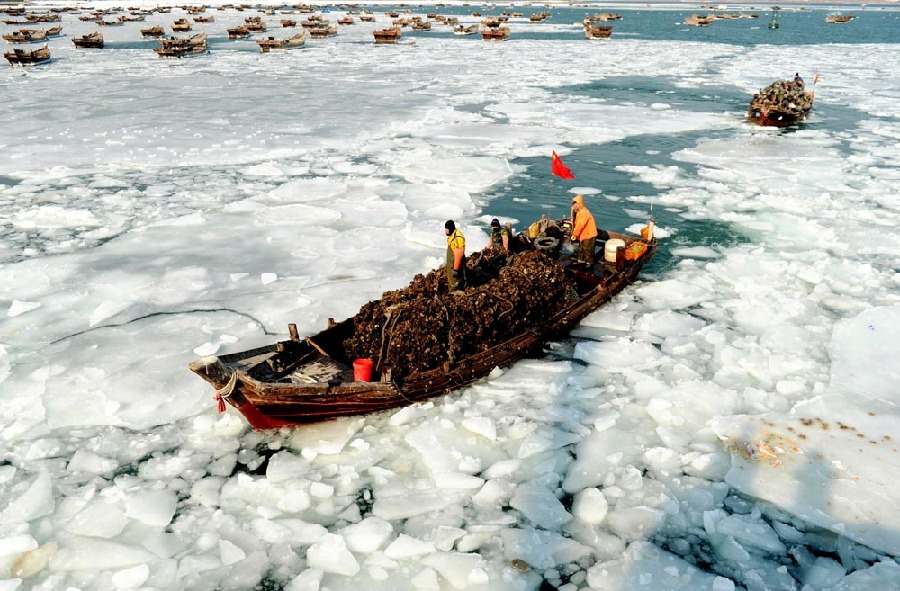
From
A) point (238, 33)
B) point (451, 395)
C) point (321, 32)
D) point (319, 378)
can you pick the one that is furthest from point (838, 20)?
point (319, 378)

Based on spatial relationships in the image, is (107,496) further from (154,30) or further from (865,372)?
(154,30)

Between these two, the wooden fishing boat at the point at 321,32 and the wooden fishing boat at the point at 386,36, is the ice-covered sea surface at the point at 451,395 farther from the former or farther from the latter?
the wooden fishing boat at the point at 321,32

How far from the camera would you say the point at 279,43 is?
4672 cm

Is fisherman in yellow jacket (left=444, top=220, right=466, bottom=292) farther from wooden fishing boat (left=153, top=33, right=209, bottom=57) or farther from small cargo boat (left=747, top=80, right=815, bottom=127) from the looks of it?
wooden fishing boat (left=153, top=33, right=209, bottom=57)

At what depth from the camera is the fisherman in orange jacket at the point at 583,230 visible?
29.9 ft

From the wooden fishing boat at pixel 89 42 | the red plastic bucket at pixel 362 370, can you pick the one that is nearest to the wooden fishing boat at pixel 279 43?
the wooden fishing boat at pixel 89 42

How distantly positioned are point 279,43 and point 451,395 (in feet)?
154

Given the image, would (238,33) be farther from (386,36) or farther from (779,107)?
(779,107)

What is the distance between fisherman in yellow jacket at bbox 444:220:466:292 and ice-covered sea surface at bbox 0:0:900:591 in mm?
1370

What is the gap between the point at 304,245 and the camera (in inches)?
448

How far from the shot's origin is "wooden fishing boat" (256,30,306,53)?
45.3 meters

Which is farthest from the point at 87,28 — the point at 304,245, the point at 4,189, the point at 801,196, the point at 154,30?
the point at 801,196

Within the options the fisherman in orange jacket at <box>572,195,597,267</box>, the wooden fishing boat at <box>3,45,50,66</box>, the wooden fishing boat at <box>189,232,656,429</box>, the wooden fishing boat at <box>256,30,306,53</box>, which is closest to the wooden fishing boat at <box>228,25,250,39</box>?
the wooden fishing boat at <box>256,30,306,53</box>

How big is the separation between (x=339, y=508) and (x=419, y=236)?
6939 millimetres
